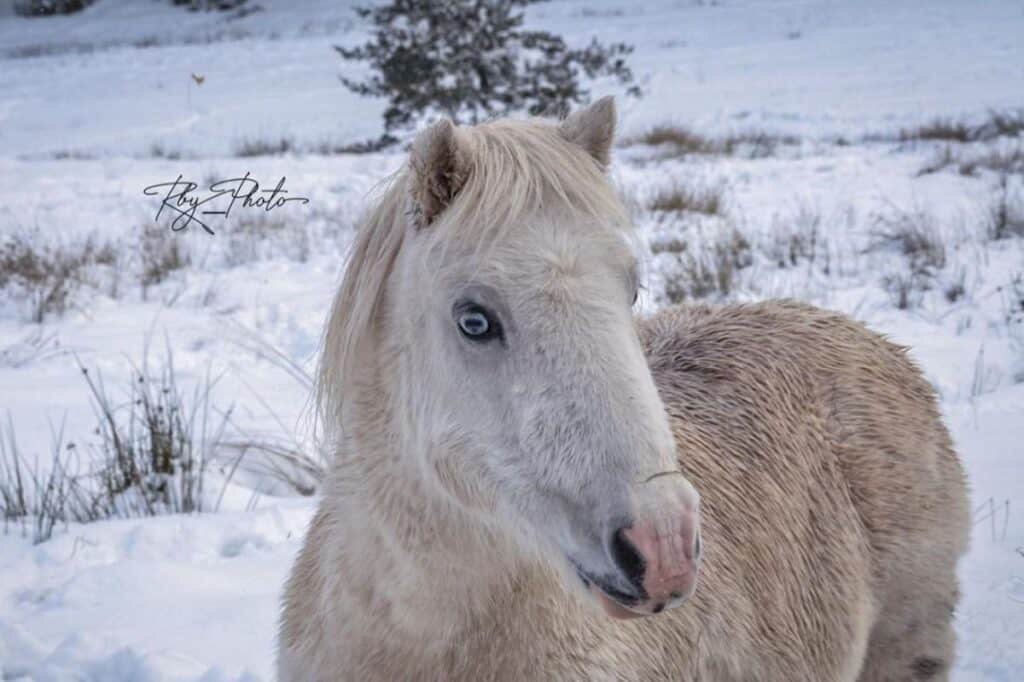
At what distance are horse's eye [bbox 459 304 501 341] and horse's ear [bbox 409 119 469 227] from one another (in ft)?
0.88

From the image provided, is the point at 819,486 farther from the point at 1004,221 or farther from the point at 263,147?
the point at 263,147

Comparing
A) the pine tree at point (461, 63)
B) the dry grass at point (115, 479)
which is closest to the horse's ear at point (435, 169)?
the dry grass at point (115, 479)

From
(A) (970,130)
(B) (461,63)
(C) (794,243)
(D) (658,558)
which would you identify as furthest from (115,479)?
(A) (970,130)

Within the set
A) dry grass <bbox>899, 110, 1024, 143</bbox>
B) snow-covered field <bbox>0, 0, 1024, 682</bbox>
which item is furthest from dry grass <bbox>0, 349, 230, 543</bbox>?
dry grass <bbox>899, 110, 1024, 143</bbox>

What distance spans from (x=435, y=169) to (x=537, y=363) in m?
0.48

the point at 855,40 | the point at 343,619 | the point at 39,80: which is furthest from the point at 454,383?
the point at 855,40

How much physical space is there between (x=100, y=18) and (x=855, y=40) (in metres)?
27.7

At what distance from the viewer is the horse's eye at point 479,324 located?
5.06 feet

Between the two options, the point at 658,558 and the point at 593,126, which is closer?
the point at 658,558

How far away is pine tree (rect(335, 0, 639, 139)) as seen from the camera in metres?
12.6

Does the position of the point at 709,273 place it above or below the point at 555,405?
below

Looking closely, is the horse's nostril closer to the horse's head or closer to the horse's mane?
the horse's head

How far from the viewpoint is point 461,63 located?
12734 mm

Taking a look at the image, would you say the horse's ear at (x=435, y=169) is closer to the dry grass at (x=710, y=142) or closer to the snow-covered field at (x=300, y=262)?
the snow-covered field at (x=300, y=262)
